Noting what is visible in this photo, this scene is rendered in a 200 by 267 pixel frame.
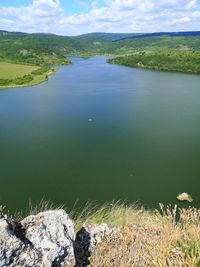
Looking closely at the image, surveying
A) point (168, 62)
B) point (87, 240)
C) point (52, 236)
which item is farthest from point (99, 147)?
point (168, 62)

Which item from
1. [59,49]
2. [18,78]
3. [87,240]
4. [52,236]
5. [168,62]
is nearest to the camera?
[52,236]

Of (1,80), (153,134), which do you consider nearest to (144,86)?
(1,80)

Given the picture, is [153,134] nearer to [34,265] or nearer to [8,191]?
[8,191]

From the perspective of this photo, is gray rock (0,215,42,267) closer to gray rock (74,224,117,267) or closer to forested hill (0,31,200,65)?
gray rock (74,224,117,267)

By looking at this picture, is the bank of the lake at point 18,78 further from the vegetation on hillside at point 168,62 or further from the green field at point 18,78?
the vegetation on hillside at point 168,62

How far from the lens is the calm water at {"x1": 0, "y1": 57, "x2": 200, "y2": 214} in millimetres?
18750

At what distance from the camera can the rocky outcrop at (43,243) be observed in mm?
3391

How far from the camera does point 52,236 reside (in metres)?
3.78

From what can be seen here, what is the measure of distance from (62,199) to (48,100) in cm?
2967

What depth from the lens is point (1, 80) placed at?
197ft

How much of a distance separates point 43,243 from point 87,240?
80cm

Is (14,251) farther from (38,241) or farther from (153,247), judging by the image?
(153,247)

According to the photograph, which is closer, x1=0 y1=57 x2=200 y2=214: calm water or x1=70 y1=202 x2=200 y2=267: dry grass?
x1=70 y1=202 x2=200 y2=267: dry grass

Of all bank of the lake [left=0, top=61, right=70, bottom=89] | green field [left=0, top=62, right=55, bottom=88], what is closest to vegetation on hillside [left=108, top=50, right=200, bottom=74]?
green field [left=0, top=62, right=55, bottom=88]
